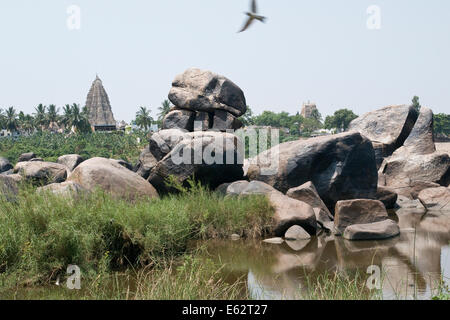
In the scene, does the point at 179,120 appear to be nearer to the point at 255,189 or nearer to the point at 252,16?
the point at 255,189

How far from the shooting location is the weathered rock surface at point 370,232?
376 inches

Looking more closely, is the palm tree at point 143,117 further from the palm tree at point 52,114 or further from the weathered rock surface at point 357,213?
the weathered rock surface at point 357,213

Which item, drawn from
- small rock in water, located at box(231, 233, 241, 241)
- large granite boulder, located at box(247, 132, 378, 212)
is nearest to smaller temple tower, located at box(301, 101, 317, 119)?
large granite boulder, located at box(247, 132, 378, 212)

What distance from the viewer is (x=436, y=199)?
45.8 feet

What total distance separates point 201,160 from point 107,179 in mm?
2653

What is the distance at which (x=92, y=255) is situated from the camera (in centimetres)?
698

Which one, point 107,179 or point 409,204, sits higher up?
point 107,179

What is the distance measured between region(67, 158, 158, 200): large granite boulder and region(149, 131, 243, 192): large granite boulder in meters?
1.43

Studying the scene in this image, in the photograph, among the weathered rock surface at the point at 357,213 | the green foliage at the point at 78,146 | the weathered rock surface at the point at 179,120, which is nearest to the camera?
the weathered rock surface at the point at 357,213

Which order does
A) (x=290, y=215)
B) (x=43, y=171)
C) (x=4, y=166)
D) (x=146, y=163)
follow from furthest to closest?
(x=4, y=166) → (x=146, y=163) → (x=43, y=171) → (x=290, y=215)

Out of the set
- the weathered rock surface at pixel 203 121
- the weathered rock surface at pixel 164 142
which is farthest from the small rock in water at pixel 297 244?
the weathered rock surface at pixel 203 121

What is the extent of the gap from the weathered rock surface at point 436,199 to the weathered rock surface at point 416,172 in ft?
6.61

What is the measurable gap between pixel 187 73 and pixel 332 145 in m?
6.57

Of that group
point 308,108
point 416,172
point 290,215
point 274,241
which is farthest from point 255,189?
point 308,108
